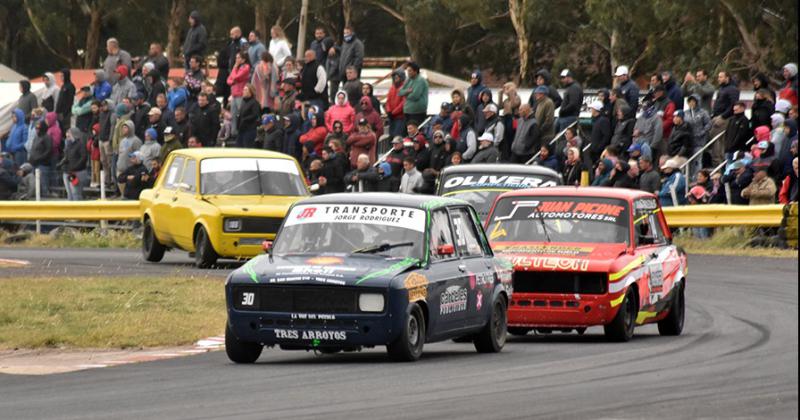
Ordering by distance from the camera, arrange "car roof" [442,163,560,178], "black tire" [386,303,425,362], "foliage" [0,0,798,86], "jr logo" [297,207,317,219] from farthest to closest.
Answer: "foliage" [0,0,798,86], "car roof" [442,163,560,178], "jr logo" [297,207,317,219], "black tire" [386,303,425,362]

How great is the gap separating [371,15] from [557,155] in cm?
4788

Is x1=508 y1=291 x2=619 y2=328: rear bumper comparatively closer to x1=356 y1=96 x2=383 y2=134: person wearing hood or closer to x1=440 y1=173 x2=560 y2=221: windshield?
x1=440 y1=173 x2=560 y2=221: windshield

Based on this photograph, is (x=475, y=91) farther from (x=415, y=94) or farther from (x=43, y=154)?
(x=43, y=154)

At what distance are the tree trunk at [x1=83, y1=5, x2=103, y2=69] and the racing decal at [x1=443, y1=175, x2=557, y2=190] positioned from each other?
5418 centimetres

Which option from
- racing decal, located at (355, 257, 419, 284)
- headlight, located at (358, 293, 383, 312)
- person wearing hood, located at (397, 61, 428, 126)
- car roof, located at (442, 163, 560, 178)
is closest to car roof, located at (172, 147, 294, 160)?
car roof, located at (442, 163, 560, 178)

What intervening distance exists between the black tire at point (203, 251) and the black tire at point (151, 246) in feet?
5.25

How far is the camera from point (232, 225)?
2275 centimetres

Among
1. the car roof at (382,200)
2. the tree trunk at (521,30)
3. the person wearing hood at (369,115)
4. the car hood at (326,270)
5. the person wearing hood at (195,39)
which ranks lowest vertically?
the car hood at (326,270)

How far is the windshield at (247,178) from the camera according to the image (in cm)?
2366

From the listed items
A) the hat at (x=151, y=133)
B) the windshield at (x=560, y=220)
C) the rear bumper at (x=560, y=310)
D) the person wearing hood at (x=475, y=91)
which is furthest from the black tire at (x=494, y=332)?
the hat at (x=151, y=133)

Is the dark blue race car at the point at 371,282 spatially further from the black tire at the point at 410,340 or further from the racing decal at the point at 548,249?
the racing decal at the point at 548,249

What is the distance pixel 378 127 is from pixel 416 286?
58.7 feet

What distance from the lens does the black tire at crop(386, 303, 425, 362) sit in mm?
12914

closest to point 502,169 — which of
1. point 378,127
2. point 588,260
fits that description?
point 588,260
